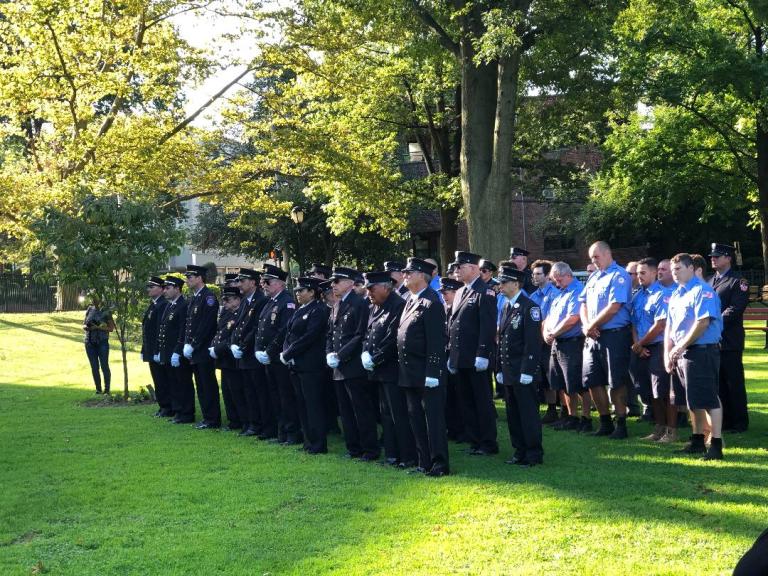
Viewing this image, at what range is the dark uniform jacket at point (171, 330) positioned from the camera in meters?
13.2

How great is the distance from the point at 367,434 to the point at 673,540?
4.04 metres

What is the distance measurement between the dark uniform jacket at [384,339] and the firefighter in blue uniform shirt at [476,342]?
868 mm

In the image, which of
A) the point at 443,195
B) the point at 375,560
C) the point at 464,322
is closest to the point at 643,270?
the point at 464,322

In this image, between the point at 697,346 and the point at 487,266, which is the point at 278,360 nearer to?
the point at 487,266

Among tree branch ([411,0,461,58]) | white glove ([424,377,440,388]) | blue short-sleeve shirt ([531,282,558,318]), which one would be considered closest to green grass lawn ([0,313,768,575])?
white glove ([424,377,440,388])

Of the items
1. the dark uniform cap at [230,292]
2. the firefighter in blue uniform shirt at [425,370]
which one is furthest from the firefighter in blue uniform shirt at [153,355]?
the firefighter in blue uniform shirt at [425,370]

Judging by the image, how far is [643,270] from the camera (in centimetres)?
1067

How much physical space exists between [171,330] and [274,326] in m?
3.03

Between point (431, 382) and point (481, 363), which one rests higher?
point (481, 363)

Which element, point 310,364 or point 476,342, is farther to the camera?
point 310,364

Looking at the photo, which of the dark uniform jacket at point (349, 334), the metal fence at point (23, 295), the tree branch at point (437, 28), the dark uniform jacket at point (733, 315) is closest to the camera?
the dark uniform jacket at point (349, 334)

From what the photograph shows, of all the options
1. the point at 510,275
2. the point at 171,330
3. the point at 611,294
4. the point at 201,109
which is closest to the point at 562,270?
the point at 611,294

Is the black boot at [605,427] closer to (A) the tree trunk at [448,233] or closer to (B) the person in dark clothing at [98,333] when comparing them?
(B) the person in dark clothing at [98,333]

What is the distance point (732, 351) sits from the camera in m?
10.5
